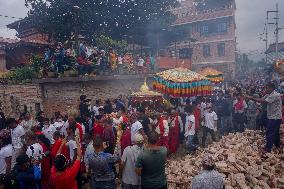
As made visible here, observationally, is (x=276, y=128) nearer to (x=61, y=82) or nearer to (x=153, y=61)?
(x=61, y=82)

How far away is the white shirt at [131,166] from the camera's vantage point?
6.48 meters

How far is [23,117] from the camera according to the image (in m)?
11.9

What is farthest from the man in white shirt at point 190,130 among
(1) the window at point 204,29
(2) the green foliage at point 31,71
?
(1) the window at point 204,29

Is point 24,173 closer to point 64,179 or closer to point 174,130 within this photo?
point 64,179

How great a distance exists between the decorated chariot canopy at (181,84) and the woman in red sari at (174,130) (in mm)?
1128

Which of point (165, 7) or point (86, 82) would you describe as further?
point (165, 7)

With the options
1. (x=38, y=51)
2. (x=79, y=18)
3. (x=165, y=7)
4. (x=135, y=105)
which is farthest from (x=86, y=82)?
(x=165, y=7)

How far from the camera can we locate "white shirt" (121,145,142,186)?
648cm

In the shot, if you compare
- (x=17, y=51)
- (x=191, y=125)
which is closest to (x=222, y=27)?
(x=17, y=51)

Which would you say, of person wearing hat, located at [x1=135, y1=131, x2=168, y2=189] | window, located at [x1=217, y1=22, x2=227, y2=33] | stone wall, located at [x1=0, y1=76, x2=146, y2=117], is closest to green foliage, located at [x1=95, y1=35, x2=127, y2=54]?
stone wall, located at [x1=0, y1=76, x2=146, y2=117]

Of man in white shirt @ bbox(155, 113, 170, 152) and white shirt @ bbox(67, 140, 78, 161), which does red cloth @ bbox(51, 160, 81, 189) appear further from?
man in white shirt @ bbox(155, 113, 170, 152)

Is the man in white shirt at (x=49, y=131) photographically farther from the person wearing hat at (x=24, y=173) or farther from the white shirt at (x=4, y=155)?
the person wearing hat at (x=24, y=173)

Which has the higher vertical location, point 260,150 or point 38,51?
point 38,51

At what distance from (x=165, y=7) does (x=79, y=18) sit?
31.4 feet
